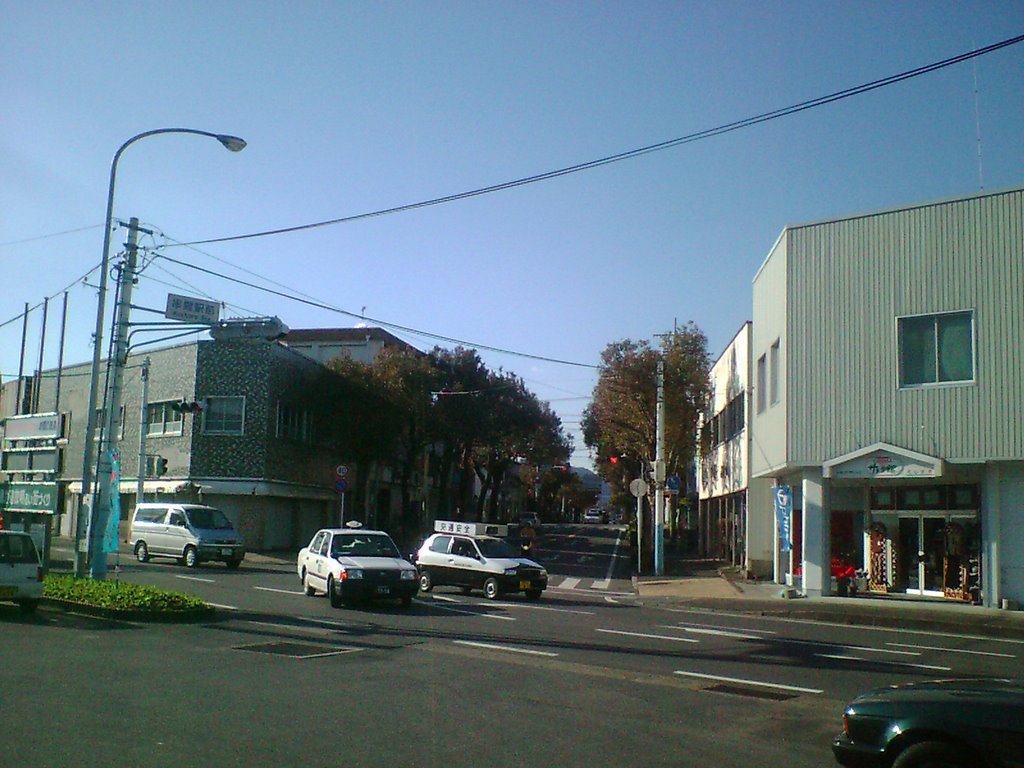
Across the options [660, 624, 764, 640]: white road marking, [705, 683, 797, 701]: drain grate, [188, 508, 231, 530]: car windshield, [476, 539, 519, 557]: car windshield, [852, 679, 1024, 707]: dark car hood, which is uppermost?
[188, 508, 231, 530]: car windshield

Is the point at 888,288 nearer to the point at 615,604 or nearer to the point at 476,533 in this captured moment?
the point at 615,604

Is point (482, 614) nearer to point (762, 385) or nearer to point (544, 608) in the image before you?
point (544, 608)

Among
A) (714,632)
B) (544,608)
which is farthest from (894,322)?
(544,608)

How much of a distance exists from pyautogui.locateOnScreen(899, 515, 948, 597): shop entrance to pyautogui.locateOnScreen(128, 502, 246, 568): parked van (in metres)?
20.1

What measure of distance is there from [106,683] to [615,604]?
50.1 feet

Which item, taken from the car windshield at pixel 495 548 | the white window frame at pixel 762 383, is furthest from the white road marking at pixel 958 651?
the white window frame at pixel 762 383

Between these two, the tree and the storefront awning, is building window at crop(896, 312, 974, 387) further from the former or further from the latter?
the tree

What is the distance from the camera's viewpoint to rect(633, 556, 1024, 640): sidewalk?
2066 centimetres

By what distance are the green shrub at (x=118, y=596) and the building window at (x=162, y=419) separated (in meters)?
23.2

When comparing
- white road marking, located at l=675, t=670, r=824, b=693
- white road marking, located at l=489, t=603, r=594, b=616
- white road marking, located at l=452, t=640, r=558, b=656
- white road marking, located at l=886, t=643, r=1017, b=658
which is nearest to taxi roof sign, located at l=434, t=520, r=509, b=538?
white road marking, located at l=489, t=603, r=594, b=616

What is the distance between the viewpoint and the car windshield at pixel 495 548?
2397 centimetres

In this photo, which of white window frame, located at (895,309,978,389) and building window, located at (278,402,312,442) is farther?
building window, located at (278,402,312,442)

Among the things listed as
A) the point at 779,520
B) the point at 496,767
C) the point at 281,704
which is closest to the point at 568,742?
the point at 496,767

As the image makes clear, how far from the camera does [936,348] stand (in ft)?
77.9
